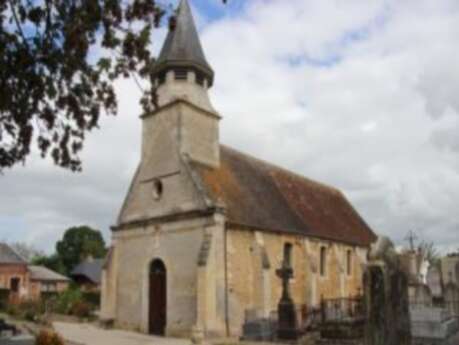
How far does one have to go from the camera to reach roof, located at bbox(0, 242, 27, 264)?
150 feet

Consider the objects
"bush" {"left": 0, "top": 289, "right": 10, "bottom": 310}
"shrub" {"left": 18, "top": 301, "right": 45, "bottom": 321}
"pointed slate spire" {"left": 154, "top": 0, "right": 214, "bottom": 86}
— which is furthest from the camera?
"bush" {"left": 0, "top": 289, "right": 10, "bottom": 310}

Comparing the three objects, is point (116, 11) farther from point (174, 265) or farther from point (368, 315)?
point (174, 265)

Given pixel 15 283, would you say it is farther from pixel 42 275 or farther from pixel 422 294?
pixel 422 294

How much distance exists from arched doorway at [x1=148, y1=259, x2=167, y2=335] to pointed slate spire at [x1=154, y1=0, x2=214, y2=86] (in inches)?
342

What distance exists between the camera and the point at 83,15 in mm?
5973

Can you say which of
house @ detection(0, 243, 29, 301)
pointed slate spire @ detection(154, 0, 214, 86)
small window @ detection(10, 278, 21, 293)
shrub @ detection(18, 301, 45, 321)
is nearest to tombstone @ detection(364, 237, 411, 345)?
pointed slate spire @ detection(154, 0, 214, 86)

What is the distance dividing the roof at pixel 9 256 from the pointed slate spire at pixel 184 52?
28418 mm

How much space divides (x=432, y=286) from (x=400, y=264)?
19667 millimetres

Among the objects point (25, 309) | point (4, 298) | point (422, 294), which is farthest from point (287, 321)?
point (4, 298)

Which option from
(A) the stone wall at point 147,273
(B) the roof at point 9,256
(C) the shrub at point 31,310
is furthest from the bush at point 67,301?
(B) the roof at point 9,256

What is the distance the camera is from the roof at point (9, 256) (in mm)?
45594

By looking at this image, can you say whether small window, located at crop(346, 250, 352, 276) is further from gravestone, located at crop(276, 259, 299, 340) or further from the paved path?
the paved path

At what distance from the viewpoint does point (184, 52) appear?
971 inches

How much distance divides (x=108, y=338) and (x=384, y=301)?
14.3 meters
